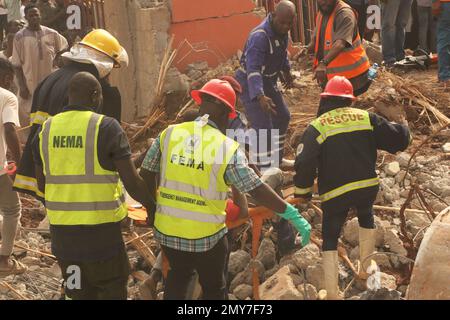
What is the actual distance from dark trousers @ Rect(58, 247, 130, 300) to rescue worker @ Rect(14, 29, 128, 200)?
803 millimetres

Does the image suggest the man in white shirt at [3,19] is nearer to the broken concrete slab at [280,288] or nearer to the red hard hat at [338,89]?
the broken concrete slab at [280,288]

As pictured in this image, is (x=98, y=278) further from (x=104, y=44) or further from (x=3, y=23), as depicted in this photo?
(x=3, y=23)

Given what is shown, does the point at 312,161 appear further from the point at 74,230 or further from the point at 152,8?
the point at 152,8

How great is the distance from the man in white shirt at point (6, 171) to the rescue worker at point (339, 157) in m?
2.09

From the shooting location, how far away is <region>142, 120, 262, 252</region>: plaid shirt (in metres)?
5.07

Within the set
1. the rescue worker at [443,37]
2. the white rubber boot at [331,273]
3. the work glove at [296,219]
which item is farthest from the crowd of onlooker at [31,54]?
the work glove at [296,219]

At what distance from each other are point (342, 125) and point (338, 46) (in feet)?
5.93

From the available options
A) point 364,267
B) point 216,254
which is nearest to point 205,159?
point 216,254

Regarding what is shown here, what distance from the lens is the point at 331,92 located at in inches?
237

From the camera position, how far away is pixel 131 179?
5023 mm

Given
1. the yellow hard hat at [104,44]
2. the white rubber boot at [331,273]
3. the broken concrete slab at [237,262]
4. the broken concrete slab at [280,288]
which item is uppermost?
the yellow hard hat at [104,44]

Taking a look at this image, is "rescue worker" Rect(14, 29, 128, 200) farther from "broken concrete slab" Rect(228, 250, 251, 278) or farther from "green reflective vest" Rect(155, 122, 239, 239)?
"broken concrete slab" Rect(228, 250, 251, 278)

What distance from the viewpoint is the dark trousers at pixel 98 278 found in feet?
17.0

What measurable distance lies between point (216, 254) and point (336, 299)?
1.14 metres
